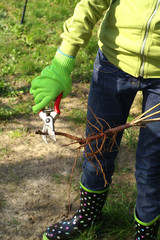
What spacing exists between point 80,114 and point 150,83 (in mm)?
1792

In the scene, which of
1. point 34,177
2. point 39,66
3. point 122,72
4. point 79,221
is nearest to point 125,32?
point 122,72

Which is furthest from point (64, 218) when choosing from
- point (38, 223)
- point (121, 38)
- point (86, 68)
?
point (86, 68)

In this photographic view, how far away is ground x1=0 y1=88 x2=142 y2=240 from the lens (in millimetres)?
2275

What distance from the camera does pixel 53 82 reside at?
5.24 ft

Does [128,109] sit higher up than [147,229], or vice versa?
[128,109]

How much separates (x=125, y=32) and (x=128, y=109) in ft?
1.39

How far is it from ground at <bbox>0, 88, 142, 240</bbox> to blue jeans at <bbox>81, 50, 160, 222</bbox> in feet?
2.23

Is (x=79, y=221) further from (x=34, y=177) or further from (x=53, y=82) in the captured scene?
(x=53, y=82)

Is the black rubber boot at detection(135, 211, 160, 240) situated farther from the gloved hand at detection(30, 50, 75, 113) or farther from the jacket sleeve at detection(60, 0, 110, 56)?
the jacket sleeve at detection(60, 0, 110, 56)

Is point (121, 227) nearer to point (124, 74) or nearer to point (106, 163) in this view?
point (106, 163)

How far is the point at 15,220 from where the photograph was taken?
2.27 m

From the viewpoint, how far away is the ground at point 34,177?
2.28 meters

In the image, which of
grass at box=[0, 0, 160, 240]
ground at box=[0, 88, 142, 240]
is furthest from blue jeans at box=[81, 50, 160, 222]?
ground at box=[0, 88, 142, 240]

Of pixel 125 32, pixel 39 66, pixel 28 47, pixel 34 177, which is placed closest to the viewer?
pixel 125 32
